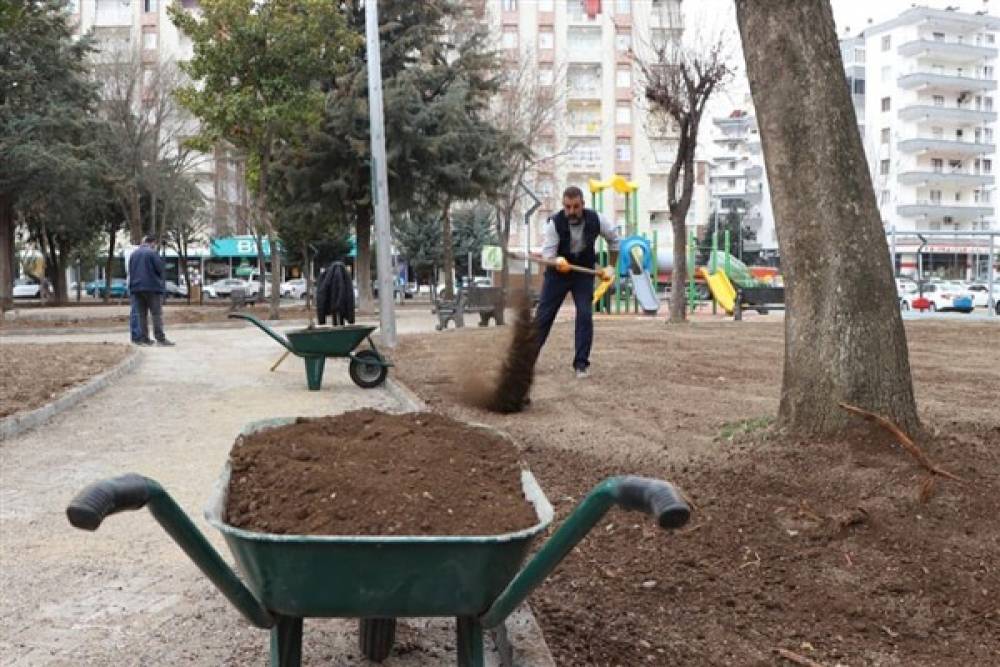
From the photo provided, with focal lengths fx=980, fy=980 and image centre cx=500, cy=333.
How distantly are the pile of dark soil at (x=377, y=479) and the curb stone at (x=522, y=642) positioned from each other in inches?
15.2

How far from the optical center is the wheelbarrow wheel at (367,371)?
9336mm

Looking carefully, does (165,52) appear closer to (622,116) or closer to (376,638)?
(622,116)

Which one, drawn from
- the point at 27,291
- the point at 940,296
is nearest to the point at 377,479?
the point at 940,296

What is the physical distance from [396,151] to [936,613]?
22108 mm

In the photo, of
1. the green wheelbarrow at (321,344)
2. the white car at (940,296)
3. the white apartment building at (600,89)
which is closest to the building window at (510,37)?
the white apartment building at (600,89)

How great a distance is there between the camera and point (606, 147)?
2672 inches

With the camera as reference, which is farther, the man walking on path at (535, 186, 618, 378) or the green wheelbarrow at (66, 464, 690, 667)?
the man walking on path at (535, 186, 618, 378)

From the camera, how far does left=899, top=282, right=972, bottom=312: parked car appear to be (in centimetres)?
3294

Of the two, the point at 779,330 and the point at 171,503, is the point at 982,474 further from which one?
the point at 779,330

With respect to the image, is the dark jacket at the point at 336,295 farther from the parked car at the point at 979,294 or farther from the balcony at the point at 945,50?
the balcony at the point at 945,50

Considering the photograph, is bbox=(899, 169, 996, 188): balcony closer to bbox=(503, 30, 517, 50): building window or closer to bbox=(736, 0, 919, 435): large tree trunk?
bbox=(503, 30, 517, 50): building window

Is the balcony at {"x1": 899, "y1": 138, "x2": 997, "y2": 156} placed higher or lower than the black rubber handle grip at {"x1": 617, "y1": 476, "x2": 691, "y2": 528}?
higher

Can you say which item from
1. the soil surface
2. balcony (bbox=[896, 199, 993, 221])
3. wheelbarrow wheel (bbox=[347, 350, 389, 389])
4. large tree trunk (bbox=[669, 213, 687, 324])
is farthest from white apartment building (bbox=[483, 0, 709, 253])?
wheelbarrow wheel (bbox=[347, 350, 389, 389])

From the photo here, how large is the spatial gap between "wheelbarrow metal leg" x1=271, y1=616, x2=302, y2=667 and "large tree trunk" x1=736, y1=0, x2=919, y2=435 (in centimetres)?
306
